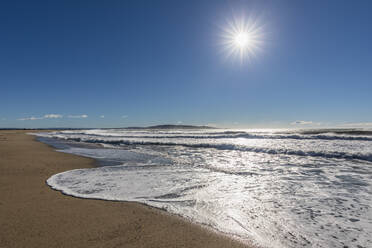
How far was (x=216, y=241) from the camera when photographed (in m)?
2.97

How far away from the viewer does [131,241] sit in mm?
2926

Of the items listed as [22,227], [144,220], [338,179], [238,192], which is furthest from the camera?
[338,179]

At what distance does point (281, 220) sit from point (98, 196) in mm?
3926

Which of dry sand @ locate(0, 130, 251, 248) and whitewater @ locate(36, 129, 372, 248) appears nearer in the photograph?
dry sand @ locate(0, 130, 251, 248)

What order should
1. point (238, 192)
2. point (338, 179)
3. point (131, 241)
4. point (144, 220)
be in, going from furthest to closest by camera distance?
point (338, 179) < point (238, 192) < point (144, 220) < point (131, 241)

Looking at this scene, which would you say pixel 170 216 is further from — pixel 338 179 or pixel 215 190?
pixel 338 179

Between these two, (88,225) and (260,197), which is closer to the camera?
(88,225)

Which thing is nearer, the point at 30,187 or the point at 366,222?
the point at 366,222

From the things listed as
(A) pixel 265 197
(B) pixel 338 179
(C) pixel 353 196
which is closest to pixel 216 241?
(A) pixel 265 197

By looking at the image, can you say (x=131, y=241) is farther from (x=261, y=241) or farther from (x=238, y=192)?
(x=238, y=192)

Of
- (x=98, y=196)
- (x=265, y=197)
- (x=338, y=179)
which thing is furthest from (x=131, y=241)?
(x=338, y=179)

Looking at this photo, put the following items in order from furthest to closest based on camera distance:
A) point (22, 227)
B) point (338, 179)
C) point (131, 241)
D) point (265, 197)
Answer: point (338, 179) → point (265, 197) → point (22, 227) → point (131, 241)

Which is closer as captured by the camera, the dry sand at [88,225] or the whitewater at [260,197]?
the dry sand at [88,225]

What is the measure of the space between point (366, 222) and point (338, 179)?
11.2ft
